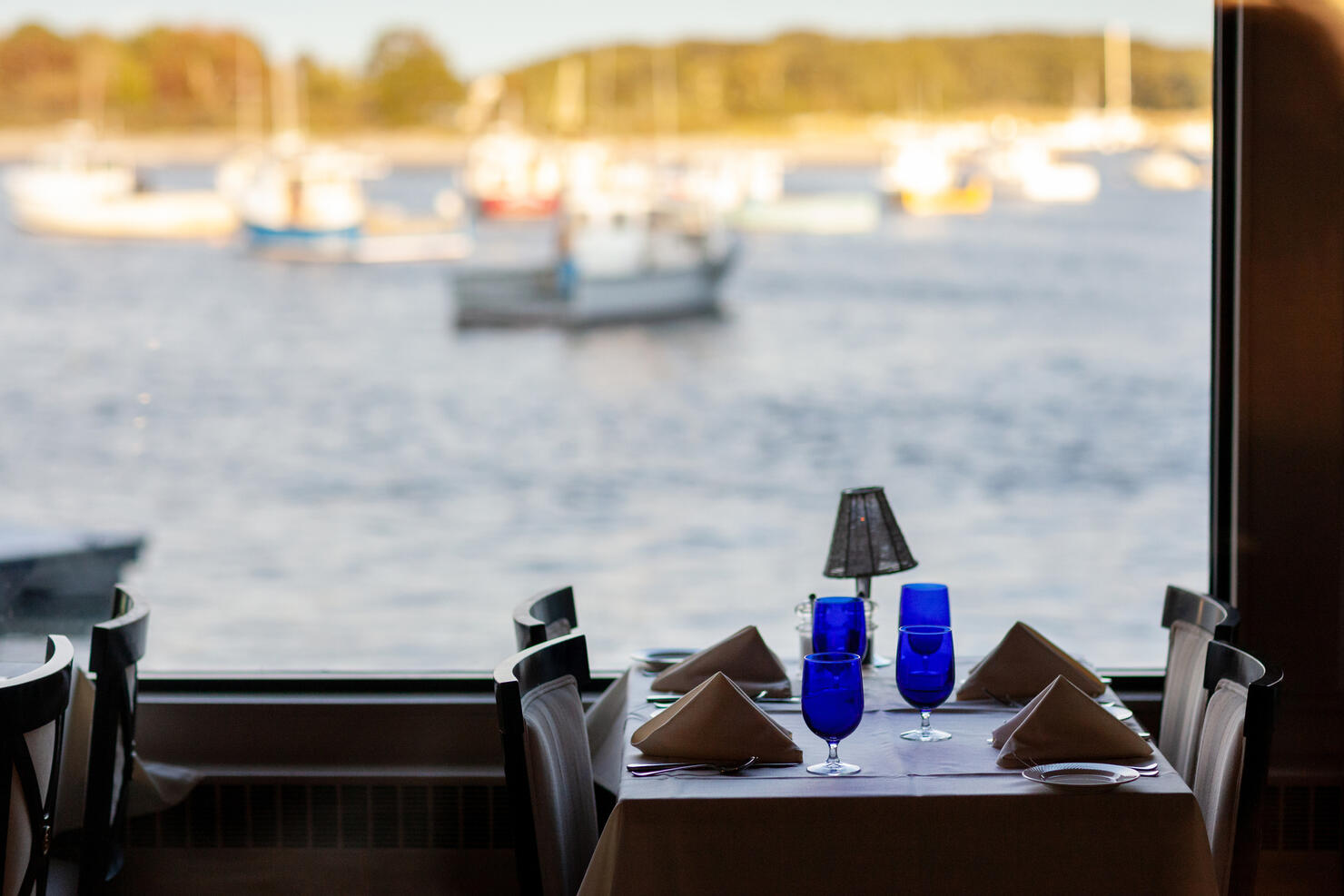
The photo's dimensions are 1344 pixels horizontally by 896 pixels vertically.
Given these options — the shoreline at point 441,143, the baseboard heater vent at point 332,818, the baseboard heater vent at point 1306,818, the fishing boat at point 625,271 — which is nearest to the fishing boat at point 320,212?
the shoreline at point 441,143

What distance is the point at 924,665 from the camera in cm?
149

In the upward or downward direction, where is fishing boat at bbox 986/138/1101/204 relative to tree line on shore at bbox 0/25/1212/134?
downward

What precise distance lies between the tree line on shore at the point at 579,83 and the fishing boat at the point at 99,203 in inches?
72.7

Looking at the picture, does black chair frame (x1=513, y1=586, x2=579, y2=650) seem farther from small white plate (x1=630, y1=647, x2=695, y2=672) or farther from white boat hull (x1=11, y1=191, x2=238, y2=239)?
white boat hull (x1=11, y1=191, x2=238, y2=239)

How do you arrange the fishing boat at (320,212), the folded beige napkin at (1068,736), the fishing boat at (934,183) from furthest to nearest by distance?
1. the fishing boat at (934,183)
2. the fishing boat at (320,212)
3. the folded beige napkin at (1068,736)

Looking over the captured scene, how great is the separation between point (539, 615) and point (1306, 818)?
1316 millimetres

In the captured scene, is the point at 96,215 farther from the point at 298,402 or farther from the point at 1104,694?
the point at 1104,694

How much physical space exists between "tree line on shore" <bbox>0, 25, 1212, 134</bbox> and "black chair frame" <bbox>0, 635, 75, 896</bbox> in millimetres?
19999

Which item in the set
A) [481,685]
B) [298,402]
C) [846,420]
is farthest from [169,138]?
[481,685]

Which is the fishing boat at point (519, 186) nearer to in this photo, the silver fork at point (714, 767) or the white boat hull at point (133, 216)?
the white boat hull at point (133, 216)

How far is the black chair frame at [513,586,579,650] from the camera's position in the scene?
5.80 ft

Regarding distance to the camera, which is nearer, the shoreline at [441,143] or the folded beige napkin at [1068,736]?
the folded beige napkin at [1068,736]

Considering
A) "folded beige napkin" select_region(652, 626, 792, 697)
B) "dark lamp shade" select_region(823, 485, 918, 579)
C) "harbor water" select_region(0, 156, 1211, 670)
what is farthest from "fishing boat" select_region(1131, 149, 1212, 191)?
"folded beige napkin" select_region(652, 626, 792, 697)

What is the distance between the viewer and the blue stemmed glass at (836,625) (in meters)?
1.73
